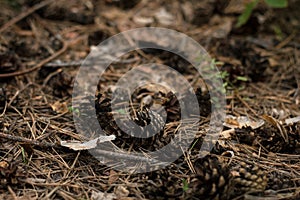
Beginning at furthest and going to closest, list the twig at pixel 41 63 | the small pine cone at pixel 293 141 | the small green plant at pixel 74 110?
the twig at pixel 41 63 → the small green plant at pixel 74 110 → the small pine cone at pixel 293 141

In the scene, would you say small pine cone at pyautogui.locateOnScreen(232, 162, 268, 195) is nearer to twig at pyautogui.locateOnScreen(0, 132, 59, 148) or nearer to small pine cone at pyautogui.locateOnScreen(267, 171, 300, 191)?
small pine cone at pyautogui.locateOnScreen(267, 171, 300, 191)

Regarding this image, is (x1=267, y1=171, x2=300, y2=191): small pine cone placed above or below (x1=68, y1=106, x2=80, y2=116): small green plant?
below

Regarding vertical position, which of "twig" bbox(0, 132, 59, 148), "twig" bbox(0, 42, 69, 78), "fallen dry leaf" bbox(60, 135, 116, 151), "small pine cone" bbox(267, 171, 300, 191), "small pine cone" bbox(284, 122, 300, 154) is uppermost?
"twig" bbox(0, 42, 69, 78)

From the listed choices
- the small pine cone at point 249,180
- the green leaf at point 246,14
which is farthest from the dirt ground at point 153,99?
the green leaf at point 246,14

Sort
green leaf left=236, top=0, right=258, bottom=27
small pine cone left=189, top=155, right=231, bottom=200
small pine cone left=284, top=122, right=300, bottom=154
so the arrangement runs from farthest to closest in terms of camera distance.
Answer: green leaf left=236, top=0, right=258, bottom=27 → small pine cone left=284, top=122, right=300, bottom=154 → small pine cone left=189, top=155, right=231, bottom=200

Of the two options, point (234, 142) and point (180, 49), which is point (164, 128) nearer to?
point (234, 142)

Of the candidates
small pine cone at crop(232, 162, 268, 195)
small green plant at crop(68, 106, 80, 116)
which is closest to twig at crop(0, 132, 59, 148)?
small green plant at crop(68, 106, 80, 116)

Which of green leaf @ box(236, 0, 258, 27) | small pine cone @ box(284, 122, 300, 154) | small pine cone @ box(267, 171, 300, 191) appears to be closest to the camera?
small pine cone @ box(267, 171, 300, 191)

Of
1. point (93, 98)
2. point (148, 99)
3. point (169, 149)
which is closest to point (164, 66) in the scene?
point (148, 99)

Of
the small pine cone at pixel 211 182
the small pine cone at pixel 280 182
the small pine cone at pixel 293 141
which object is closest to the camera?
the small pine cone at pixel 211 182

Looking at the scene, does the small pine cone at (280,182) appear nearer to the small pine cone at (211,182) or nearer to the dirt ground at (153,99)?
the dirt ground at (153,99)
